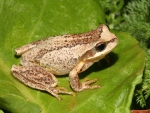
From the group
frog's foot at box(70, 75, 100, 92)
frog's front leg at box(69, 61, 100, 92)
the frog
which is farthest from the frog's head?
frog's foot at box(70, 75, 100, 92)

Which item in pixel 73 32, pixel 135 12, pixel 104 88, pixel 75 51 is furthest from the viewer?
pixel 135 12

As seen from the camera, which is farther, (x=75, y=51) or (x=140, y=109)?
(x=140, y=109)

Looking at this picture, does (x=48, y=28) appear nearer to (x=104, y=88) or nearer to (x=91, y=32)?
(x=91, y=32)

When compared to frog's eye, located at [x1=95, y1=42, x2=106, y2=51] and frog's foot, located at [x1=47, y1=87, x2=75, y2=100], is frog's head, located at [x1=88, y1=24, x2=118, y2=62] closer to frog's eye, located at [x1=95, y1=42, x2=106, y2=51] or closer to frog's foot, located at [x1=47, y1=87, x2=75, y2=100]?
frog's eye, located at [x1=95, y1=42, x2=106, y2=51]

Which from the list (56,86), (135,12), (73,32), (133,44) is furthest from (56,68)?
(135,12)

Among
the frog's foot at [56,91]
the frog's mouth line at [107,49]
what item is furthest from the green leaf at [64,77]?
the frog's mouth line at [107,49]

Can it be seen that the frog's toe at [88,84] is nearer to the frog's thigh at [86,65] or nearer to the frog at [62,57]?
the frog at [62,57]

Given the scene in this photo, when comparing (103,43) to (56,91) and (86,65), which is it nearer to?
(86,65)
